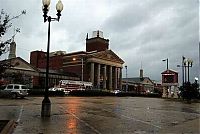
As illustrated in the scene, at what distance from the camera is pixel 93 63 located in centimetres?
10425

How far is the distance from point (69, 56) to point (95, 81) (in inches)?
461

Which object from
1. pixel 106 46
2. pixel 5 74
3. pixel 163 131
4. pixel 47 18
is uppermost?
pixel 106 46

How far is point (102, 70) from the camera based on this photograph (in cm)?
11231

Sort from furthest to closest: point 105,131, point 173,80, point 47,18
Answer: point 173,80
point 47,18
point 105,131

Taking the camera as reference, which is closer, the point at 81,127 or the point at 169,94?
the point at 81,127

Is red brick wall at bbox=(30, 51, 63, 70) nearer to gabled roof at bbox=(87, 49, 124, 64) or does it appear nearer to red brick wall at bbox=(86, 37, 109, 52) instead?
gabled roof at bbox=(87, 49, 124, 64)

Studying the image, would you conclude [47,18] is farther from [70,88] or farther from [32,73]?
[32,73]

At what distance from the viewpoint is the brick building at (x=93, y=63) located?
341ft

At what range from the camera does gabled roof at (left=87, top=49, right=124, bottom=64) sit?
105062mm

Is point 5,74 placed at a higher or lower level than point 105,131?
higher

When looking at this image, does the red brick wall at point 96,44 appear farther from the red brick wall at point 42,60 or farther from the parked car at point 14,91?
the parked car at point 14,91

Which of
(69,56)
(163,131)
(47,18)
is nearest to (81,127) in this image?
(163,131)

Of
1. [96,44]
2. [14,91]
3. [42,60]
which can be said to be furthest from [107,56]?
[14,91]

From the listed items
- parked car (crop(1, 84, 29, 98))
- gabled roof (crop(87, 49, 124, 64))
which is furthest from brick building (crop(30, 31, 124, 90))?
parked car (crop(1, 84, 29, 98))
